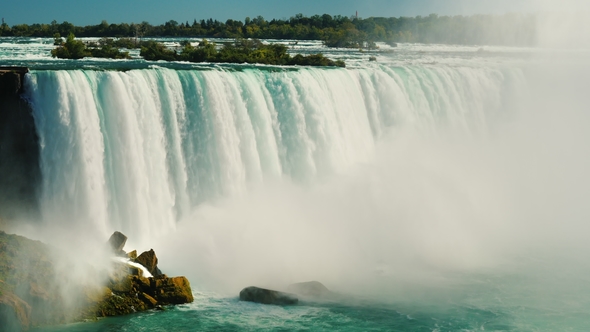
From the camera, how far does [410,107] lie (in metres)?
28.1

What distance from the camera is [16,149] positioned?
54.5 feet

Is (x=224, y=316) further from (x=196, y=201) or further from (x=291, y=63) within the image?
(x=291, y=63)

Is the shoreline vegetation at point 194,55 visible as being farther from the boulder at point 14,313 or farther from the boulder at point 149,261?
the boulder at point 14,313

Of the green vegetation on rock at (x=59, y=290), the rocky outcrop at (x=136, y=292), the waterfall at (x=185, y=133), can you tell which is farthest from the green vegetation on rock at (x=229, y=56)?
the green vegetation on rock at (x=59, y=290)

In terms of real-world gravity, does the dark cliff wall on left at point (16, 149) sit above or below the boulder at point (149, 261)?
above

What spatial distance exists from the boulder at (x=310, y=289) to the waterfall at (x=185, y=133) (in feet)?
13.5

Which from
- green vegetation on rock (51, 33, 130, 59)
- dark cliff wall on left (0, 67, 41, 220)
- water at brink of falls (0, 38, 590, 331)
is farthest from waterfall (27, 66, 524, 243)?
green vegetation on rock (51, 33, 130, 59)

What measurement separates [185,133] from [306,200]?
397cm

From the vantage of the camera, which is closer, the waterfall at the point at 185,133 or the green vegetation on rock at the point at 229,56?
the waterfall at the point at 185,133

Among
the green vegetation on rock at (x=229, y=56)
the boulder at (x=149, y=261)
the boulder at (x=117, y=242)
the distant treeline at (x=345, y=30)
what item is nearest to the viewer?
the boulder at (x=149, y=261)

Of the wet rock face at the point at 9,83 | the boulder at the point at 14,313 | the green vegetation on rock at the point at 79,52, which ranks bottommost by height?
the boulder at the point at 14,313

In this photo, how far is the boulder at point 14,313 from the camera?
12266 mm

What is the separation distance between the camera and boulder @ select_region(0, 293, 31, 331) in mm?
12266

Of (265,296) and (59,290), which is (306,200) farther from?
(59,290)
